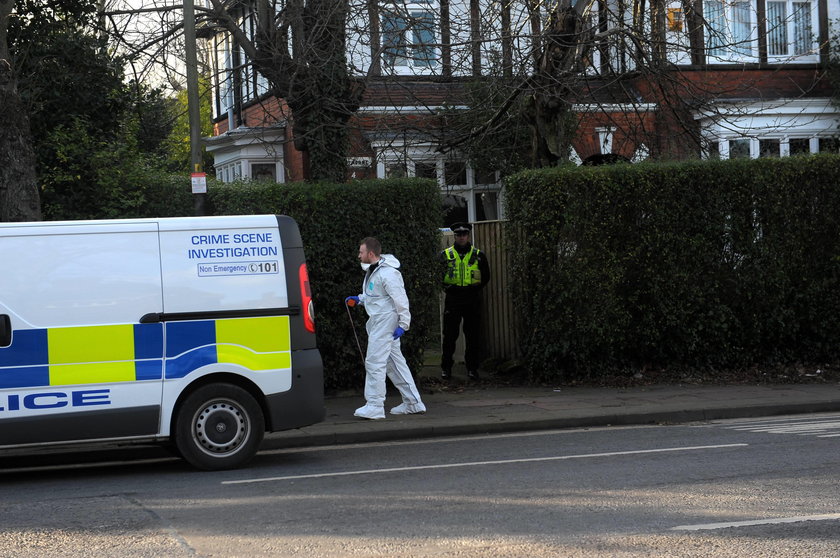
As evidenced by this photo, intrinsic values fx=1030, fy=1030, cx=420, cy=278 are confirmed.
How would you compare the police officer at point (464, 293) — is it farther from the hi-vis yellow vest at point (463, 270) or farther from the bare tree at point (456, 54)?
the bare tree at point (456, 54)

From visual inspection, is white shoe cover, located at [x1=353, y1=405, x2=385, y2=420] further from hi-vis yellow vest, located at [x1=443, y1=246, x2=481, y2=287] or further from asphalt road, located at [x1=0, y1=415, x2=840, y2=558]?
hi-vis yellow vest, located at [x1=443, y1=246, x2=481, y2=287]

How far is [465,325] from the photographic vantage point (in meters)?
14.2

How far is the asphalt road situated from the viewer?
5.89 m

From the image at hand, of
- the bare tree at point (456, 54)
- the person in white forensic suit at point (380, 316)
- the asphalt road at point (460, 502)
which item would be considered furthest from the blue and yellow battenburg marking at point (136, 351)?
the bare tree at point (456, 54)

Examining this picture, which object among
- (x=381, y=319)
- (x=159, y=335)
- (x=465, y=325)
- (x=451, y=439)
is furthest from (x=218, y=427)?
(x=465, y=325)

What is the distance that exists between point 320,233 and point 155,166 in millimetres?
2915

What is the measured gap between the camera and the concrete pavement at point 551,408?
10609 millimetres

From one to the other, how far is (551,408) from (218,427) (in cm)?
452

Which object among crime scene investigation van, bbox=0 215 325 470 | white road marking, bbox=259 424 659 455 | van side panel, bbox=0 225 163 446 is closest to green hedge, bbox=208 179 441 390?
white road marking, bbox=259 424 659 455

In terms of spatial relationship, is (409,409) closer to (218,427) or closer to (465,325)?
(465,325)

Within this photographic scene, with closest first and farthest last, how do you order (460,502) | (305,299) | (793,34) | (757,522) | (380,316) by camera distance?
1. (757,522)
2. (460,502)
3. (305,299)
4. (380,316)
5. (793,34)

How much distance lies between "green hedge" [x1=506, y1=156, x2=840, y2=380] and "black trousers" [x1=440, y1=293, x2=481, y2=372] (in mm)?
695

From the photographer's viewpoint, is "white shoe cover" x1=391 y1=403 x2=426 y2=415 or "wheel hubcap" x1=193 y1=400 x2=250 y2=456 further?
"white shoe cover" x1=391 y1=403 x2=426 y2=415

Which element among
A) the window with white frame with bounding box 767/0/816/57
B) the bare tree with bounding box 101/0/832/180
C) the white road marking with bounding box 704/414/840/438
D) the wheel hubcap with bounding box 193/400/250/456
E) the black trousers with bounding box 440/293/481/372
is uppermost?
the window with white frame with bounding box 767/0/816/57
